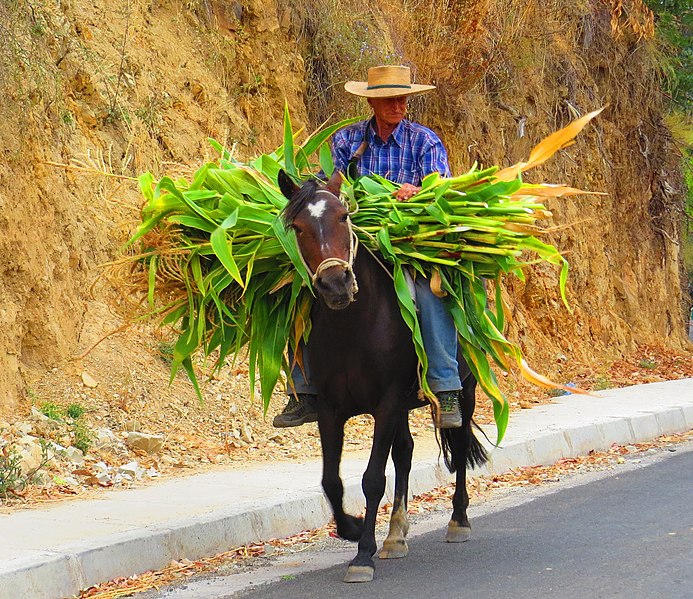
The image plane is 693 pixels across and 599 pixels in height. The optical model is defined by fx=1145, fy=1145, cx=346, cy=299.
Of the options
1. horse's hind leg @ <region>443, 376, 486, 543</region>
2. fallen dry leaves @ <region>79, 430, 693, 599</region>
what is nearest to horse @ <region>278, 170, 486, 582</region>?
horse's hind leg @ <region>443, 376, 486, 543</region>

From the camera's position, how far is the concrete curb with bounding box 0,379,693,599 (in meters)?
5.68

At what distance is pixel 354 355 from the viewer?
6.01 metres

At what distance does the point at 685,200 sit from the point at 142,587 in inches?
639

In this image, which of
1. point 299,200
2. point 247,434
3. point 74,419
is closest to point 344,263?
point 299,200

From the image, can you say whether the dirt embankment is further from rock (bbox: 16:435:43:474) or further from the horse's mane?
the horse's mane

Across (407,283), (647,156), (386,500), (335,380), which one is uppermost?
(647,156)

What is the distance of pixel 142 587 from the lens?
582 centimetres

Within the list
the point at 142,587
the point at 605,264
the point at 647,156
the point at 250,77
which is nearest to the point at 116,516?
the point at 142,587

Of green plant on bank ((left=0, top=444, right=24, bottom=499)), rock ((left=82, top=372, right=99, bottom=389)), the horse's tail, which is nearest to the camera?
green plant on bank ((left=0, top=444, right=24, bottom=499))

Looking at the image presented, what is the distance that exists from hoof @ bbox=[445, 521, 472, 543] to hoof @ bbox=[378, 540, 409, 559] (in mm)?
515

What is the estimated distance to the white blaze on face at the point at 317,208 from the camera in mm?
5703

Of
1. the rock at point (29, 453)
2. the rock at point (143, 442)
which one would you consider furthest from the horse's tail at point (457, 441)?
the rock at point (29, 453)

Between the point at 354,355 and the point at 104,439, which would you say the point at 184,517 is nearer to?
the point at 354,355

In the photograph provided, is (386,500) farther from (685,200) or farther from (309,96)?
(685,200)
